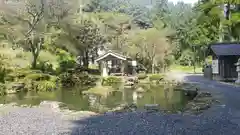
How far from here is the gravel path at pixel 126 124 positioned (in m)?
7.34

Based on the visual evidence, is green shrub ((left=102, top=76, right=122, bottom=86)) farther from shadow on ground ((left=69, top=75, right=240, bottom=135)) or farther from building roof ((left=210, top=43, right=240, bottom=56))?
shadow on ground ((left=69, top=75, right=240, bottom=135))

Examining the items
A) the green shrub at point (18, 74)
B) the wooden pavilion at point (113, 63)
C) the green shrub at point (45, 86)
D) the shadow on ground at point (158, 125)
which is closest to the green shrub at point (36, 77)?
the green shrub at point (18, 74)

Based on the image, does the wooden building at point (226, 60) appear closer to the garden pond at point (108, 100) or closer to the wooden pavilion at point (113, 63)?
the garden pond at point (108, 100)

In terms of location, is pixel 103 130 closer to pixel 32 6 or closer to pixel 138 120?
pixel 138 120

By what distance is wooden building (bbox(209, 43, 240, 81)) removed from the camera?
831 inches

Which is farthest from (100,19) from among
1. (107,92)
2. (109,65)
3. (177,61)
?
(107,92)

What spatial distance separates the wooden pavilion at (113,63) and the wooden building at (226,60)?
38.9 ft

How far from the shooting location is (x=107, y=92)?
20609 millimetres

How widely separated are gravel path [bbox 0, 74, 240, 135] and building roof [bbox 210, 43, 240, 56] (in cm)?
1102

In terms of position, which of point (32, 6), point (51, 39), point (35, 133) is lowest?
point (35, 133)

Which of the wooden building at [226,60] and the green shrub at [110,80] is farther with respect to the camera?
the green shrub at [110,80]

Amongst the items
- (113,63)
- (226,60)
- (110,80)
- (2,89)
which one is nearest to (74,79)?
(110,80)

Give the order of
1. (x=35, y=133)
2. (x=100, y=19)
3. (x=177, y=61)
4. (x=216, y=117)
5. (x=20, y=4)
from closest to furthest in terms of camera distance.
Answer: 1. (x=35, y=133)
2. (x=216, y=117)
3. (x=20, y=4)
4. (x=100, y=19)
5. (x=177, y=61)

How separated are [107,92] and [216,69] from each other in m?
8.06
